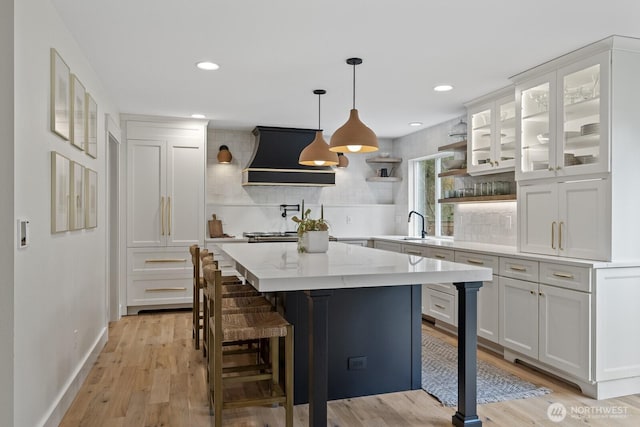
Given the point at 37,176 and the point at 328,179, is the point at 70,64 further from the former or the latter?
the point at 328,179

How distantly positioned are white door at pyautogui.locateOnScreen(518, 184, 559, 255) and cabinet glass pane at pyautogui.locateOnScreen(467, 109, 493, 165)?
0.83 m

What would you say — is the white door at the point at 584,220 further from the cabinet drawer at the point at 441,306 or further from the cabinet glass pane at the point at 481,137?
the cabinet drawer at the point at 441,306

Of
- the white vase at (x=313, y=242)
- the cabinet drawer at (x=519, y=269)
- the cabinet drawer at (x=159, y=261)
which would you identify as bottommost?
the cabinet drawer at (x=159, y=261)

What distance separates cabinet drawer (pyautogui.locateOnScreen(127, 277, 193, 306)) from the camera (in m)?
5.38

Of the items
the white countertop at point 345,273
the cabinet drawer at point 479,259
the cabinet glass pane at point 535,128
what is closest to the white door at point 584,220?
the cabinet glass pane at point 535,128

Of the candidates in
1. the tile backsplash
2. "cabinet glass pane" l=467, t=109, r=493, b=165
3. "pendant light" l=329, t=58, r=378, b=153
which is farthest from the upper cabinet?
"pendant light" l=329, t=58, r=378, b=153

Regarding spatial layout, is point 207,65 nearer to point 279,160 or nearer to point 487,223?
point 279,160

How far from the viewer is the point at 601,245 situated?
119 inches

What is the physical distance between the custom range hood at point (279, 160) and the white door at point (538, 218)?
9.69 feet

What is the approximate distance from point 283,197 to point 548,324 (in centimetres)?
394

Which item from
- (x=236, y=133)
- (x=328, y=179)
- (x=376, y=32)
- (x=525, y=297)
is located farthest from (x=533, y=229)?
(x=236, y=133)

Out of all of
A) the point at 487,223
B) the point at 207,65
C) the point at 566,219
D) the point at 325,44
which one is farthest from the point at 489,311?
the point at 207,65

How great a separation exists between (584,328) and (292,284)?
209 cm

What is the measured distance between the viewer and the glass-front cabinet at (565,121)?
3.06 meters
